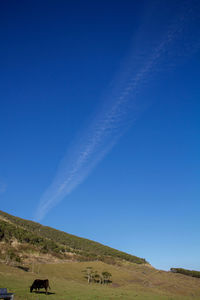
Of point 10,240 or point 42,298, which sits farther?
point 10,240

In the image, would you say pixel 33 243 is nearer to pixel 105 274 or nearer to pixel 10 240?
pixel 10 240

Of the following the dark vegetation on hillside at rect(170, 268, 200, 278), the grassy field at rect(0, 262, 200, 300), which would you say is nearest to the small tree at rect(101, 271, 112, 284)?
the grassy field at rect(0, 262, 200, 300)

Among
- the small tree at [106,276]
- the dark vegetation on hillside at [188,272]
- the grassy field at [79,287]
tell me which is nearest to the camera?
the grassy field at [79,287]

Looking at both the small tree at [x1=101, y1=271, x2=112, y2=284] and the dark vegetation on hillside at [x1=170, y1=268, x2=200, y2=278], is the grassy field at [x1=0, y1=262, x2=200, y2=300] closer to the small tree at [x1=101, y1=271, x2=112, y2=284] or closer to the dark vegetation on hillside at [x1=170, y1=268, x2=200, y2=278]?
the small tree at [x1=101, y1=271, x2=112, y2=284]

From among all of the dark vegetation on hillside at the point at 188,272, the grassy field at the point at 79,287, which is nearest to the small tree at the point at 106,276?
the grassy field at the point at 79,287

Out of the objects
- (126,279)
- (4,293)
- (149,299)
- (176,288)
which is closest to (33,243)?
(126,279)

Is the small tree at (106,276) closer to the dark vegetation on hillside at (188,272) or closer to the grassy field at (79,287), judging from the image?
the grassy field at (79,287)

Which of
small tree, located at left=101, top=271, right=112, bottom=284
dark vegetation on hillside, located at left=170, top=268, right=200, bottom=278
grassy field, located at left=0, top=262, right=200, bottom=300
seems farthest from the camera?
dark vegetation on hillside, located at left=170, top=268, right=200, bottom=278

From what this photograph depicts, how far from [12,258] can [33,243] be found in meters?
39.3

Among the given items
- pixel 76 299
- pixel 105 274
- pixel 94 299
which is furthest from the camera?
pixel 105 274

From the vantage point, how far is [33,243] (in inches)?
4466

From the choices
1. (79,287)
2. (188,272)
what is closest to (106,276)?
(79,287)

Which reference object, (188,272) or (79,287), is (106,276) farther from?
(188,272)

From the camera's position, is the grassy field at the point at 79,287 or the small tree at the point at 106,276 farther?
the small tree at the point at 106,276
